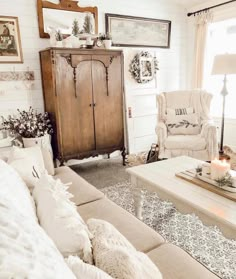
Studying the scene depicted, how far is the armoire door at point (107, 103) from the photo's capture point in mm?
3527

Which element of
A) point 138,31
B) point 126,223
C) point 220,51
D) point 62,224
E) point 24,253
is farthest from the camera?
point 220,51

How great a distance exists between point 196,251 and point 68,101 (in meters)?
2.33

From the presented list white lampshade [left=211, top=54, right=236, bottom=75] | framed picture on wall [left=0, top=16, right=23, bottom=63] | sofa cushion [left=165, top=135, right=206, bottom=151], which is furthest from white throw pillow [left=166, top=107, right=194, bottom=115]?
framed picture on wall [left=0, top=16, right=23, bottom=63]

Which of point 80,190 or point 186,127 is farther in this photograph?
point 186,127

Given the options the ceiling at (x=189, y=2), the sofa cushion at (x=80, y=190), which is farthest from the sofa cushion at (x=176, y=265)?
the ceiling at (x=189, y=2)

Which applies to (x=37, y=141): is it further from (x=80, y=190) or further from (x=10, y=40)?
(x=80, y=190)

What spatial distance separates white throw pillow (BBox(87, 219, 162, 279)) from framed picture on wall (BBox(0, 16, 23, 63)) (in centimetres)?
306

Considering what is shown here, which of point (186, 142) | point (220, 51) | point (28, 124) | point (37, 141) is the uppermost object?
point (220, 51)

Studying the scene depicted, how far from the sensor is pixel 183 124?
12.1ft

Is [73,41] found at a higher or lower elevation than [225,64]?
higher

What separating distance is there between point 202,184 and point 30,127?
2295 millimetres

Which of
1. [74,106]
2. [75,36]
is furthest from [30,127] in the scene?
[75,36]

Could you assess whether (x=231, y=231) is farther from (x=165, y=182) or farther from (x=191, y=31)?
(x=191, y=31)

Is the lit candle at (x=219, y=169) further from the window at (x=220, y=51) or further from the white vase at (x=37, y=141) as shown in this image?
the window at (x=220, y=51)
